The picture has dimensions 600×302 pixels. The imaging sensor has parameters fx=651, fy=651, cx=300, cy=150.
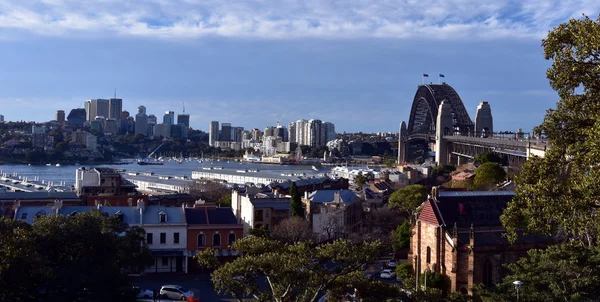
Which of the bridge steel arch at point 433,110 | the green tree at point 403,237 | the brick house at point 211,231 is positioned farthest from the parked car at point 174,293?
the bridge steel arch at point 433,110

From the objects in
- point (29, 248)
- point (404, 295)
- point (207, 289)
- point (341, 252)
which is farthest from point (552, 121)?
point (207, 289)

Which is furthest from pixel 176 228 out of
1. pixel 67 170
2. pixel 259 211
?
pixel 67 170

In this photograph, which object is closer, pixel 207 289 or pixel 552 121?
pixel 552 121

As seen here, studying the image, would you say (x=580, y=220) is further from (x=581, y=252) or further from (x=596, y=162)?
(x=581, y=252)

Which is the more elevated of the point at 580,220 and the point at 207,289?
the point at 580,220

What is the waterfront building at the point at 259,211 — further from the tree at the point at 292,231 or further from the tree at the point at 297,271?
the tree at the point at 297,271

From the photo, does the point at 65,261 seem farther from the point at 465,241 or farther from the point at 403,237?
the point at 403,237

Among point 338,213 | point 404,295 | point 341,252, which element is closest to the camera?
point 341,252
